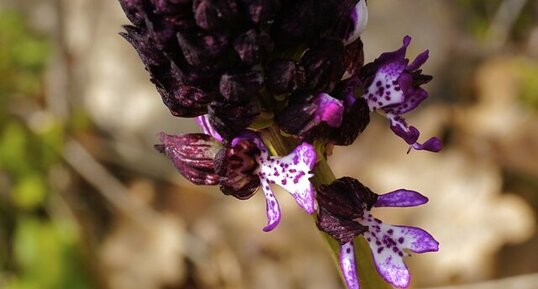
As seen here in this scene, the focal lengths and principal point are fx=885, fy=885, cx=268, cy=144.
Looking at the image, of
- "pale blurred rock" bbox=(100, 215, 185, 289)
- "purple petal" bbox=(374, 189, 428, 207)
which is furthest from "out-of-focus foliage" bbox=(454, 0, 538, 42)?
"purple petal" bbox=(374, 189, 428, 207)

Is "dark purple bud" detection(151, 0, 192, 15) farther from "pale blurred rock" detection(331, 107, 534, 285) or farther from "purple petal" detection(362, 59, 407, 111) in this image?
"pale blurred rock" detection(331, 107, 534, 285)

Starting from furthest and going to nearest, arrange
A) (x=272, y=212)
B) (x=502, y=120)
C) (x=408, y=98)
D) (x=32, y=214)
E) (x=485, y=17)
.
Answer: (x=485, y=17), (x=502, y=120), (x=32, y=214), (x=408, y=98), (x=272, y=212)

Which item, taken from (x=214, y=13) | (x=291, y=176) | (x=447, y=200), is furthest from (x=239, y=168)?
(x=447, y=200)

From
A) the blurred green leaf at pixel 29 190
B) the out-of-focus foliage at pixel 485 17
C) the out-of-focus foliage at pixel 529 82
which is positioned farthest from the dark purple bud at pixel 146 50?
the out-of-focus foliage at pixel 485 17

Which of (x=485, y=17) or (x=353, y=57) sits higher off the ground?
(x=353, y=57)

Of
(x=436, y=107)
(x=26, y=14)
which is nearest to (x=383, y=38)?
(x=436, y=107)

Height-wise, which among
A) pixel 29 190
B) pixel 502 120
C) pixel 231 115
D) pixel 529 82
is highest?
pixel 231 115

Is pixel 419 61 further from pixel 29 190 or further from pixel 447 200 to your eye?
pixel 29 190

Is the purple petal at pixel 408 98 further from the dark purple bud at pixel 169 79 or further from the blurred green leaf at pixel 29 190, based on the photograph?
the blurred green leaf at pixel 29 190

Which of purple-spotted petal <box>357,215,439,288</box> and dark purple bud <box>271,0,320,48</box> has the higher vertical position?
dark purple bud <box>271,0,320,48</box>
